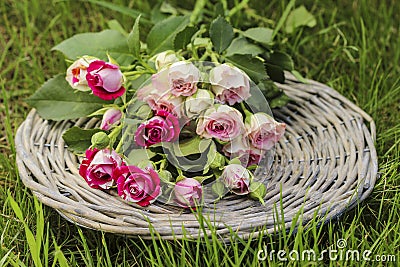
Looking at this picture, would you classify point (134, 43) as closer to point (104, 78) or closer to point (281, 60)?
point (104, 78)

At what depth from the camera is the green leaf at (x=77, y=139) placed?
127cm

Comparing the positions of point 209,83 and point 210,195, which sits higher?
point 209,83

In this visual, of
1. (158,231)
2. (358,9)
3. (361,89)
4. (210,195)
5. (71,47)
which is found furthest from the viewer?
(358,9)

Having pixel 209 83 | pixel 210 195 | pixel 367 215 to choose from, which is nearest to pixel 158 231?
pixel 210 195

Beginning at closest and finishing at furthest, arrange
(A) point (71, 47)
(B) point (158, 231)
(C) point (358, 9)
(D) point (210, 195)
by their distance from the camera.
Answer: (B) point (158, 231) < (D) point (210, 195) < (A) point (71, 47) < (C) point (358, 9)

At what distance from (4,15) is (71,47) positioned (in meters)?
0.54

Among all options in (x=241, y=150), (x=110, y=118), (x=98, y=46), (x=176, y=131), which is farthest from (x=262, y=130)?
(x=98, y=46)

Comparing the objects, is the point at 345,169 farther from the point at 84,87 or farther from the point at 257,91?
the point at 84,87

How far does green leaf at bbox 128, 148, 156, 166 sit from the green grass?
0.45ft

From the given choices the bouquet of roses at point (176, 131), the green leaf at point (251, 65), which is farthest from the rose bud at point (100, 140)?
the green leaf at point (251, 65)

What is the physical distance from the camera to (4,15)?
1.85 meters

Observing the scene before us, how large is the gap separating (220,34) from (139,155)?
11.9 inches

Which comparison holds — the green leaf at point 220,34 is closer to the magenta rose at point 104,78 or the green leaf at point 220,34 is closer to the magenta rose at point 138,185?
the magenta rose at point 104,78

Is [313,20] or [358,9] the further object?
[358,9]
